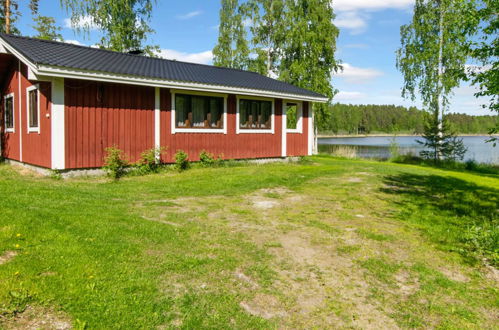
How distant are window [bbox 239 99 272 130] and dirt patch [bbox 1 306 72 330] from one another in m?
11.4

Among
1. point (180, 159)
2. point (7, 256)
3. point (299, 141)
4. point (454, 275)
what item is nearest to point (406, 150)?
point (299, 141)

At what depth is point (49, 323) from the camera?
2.78 metres

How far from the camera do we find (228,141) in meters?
13.5

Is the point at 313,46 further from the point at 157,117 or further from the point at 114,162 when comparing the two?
the point at 114,162

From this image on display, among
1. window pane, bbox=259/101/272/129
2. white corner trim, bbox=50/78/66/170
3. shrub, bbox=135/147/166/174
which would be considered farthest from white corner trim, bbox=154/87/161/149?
window pane, bbox=259/101/272/129

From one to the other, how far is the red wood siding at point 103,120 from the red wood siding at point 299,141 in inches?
251

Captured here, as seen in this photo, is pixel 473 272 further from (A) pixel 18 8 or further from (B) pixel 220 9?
(A) pixel 18 8

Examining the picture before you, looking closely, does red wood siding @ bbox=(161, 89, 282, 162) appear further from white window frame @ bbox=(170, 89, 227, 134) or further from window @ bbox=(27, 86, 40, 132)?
window @ bbox=(27, 86, 40, 132)

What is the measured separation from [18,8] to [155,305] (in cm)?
3208

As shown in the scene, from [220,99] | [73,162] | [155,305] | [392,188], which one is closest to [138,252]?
[155,305]

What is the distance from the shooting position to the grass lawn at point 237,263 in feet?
10.1

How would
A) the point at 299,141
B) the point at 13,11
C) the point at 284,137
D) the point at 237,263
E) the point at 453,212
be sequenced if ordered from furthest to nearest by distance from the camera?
the point at 13,11 → the point at 299,141 → the point at 284,137 → the point at 453,212 → the point at 237,263

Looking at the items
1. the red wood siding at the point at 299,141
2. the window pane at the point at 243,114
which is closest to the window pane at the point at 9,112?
the window pane at the point at 243,114

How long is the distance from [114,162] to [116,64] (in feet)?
10.7
